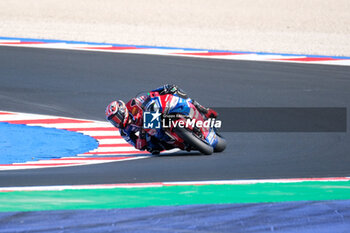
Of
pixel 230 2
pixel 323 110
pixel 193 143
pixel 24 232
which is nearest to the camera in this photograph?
pixel 24 232

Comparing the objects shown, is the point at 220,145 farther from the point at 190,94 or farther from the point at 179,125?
the point at 190,94

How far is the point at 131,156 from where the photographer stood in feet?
31.8

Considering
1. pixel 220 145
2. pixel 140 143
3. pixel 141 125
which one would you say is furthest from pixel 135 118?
pixel 220 145

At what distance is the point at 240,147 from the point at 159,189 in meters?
3.28

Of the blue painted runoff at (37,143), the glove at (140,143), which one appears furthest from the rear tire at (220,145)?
the blue painted runoff at (37,143)

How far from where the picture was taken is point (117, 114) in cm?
897

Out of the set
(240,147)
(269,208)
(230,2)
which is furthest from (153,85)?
(230,2)

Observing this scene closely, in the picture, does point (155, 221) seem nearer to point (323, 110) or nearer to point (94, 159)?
point (94, 159)

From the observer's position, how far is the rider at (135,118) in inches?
354

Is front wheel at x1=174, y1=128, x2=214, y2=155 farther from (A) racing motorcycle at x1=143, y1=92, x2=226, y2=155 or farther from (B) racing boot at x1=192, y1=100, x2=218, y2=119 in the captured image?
(B) racing boot at x1=192, y1=100, x2=218, y2=119

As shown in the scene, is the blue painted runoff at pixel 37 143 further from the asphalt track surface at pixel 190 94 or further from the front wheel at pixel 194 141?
the front wheel at pixel 194 141

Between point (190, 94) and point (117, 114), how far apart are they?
4.61 m

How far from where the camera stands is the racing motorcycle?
902cm

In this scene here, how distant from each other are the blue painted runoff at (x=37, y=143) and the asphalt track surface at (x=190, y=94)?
995 millimetres
